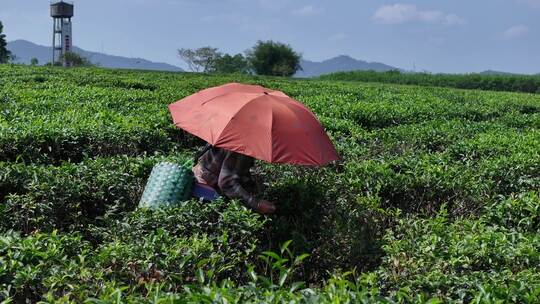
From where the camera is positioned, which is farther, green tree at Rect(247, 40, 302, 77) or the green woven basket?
green tree at Rect(247, 40, 302, 77)

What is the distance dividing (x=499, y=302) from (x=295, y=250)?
1.63 m

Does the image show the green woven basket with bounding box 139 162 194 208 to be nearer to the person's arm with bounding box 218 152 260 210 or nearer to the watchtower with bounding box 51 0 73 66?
the person's arm with bounding box 218 152 260 210

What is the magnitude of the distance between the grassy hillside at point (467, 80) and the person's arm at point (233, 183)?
50.6 meters

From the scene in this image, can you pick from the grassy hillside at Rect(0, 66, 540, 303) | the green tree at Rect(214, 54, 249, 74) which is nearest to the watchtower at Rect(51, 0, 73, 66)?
the green tree at Rect(214, 54, 249, 74)

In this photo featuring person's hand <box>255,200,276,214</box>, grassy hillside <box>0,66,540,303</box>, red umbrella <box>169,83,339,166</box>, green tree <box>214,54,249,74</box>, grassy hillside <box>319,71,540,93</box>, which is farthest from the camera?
green tree <box>214,54,249,74</box>

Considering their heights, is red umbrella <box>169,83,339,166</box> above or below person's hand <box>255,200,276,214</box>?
above

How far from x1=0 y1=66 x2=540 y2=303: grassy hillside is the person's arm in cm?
22

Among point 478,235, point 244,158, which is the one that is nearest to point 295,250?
point 244,158

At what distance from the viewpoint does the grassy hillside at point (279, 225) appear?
8.80 ft

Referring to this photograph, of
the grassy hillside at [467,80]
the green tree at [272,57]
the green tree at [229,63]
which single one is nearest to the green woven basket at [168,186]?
the grassy hillside at [467,80]

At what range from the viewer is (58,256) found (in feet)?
9.61

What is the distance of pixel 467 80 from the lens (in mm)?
54562

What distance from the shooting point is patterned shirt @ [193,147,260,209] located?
407cm

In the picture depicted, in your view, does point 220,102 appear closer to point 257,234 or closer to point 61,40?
point 257,234
